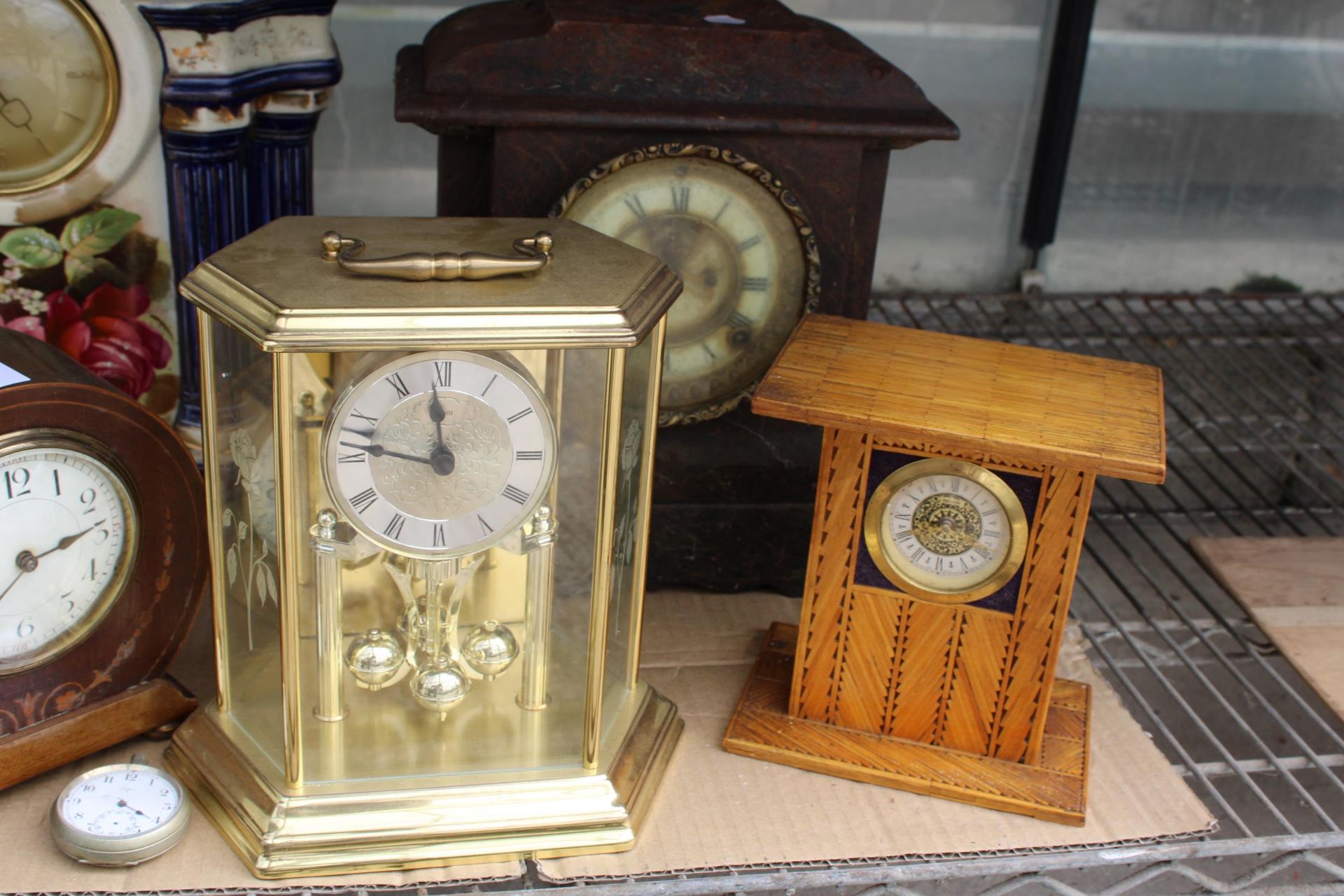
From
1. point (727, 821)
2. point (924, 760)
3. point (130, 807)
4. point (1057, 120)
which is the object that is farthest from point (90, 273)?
point (1057, 120)

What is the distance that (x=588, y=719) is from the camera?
1.33 metres

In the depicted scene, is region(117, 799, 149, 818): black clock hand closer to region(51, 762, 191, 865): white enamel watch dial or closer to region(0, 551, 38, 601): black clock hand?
region(51, 762, 191, 865): white enamel watch dial

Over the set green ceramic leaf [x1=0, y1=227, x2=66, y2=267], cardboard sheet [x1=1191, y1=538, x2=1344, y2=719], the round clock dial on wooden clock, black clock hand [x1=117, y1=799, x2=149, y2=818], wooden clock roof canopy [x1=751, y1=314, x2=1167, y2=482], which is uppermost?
wooden clock roof canopy [x1=751, y1=314, x2=1167, y2=482]

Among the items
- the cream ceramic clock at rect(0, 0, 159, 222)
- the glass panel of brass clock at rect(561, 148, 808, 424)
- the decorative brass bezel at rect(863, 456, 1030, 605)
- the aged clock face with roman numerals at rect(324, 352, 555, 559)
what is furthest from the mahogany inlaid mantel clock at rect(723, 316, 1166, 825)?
the cream ceramic clock at rect(0, 0, 159, 222)

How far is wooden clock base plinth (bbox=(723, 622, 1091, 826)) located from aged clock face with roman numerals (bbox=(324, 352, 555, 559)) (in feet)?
1.32

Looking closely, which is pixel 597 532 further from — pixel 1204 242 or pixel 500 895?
pixel 1204 242

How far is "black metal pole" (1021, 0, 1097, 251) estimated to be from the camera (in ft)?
7.36

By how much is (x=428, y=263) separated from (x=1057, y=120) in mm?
1475

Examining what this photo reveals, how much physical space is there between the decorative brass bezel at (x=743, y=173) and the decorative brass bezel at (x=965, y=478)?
0.70 ft

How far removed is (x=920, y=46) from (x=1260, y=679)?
1.18 m

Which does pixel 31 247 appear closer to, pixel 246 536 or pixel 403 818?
pixel 246 536

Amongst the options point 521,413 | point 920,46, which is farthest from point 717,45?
point 920,46

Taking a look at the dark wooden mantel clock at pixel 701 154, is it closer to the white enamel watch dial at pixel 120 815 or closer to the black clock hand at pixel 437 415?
the black clock hand at pixel 437 415

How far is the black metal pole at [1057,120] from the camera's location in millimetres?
2242
